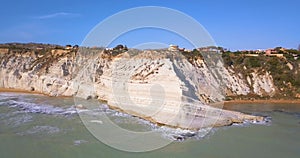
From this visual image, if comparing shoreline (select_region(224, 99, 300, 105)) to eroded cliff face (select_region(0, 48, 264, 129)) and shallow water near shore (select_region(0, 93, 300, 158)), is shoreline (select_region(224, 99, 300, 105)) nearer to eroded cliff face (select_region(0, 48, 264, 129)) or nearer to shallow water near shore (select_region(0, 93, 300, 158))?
eroded cliff face (select_region(0, 48, 264, 129))

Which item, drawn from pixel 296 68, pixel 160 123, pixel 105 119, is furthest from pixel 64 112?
pixel 296 68

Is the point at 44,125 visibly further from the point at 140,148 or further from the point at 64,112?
the point at 140,148

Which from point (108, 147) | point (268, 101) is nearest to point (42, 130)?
point (108, 147)

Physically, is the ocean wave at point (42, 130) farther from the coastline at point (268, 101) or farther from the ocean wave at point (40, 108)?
the coastline at point (268, 101)

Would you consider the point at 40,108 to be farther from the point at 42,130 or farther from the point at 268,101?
the point at 268,101

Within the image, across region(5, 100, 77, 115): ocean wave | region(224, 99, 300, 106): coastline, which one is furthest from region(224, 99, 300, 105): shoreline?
region(5, 100, 77, 115): ocean wave
